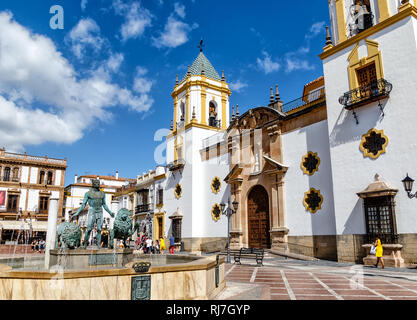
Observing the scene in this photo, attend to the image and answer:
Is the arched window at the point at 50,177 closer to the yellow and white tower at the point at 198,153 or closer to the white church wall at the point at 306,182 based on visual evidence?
the yellow and white tower at the point at 198,153

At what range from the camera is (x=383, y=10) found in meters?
13.9

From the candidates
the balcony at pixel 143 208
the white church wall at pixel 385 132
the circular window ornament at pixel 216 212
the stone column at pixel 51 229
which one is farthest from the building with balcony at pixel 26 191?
the white church wall at pixel 385 132

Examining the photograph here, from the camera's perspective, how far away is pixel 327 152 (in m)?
15.9

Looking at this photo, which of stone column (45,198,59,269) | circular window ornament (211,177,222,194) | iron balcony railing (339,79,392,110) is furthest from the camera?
circular window ornament (211,177,222,194)

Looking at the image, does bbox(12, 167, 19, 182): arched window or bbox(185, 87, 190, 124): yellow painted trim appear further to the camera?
bbox(12, 167, 19, 182): arched window

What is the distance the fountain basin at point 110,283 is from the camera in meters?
4.52

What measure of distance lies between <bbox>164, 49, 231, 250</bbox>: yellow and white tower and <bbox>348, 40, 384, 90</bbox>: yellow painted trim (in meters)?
10.2

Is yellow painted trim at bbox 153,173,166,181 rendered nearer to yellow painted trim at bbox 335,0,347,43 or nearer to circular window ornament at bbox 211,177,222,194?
circular window ornament at bbox 211,177,222,194

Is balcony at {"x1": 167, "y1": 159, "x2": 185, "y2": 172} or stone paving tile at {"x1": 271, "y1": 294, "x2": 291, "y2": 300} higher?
balcony at {"x1": 167, "y1": 159, "x2": 185, "y2": 172}

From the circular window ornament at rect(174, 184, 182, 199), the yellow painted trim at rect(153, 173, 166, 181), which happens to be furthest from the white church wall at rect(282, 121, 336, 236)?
the yellow painted trim at rect(153, 173, 166, 181)

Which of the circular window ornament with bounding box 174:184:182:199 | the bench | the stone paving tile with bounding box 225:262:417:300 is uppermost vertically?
the circular window ornament with bounding box 174:184:182:199

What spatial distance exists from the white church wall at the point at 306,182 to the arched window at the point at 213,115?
9069mm

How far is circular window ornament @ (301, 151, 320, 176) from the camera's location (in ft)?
53.5
